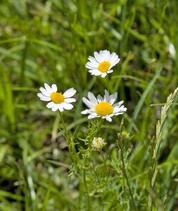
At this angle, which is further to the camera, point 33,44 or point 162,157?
point 33,44

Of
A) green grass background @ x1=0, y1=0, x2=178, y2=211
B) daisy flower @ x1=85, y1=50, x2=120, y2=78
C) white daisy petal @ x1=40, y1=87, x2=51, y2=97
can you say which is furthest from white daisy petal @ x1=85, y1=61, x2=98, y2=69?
green grass background @ x1=0, y1=0, x2=178, y2=211

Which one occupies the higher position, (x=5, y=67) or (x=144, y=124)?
(x=5, y=67)

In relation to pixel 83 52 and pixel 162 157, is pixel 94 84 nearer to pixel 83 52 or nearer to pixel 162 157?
pixel 83 52

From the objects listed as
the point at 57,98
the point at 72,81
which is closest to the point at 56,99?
the point at 57,98

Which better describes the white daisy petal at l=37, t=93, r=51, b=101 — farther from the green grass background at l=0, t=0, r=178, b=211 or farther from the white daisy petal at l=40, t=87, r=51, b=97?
the green grass background at l=0, t=0, r=178, b=211

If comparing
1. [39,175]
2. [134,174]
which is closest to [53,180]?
[39,175]

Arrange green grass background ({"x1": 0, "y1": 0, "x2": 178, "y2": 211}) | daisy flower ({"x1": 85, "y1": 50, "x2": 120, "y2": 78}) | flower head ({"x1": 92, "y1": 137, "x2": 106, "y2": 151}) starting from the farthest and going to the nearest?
green grass background ({"x1": 0, "y1": 0, "x2": 178, "y2": 211}), daisy flower ({"x1": 85, "y1": 50, "x2": 120, "y2": 78}), flower head ({"x1": 92, "y1": 137, "x2": 106, "y2": 151})
